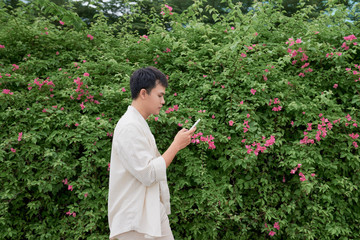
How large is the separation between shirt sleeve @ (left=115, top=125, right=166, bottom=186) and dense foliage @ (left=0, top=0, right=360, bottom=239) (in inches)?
53.9

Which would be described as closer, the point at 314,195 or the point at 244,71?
the point at 314,195

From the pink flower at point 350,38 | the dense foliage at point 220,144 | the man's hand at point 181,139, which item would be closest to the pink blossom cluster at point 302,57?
the dense foliage at point 220,144

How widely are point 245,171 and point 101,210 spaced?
1.60 metres

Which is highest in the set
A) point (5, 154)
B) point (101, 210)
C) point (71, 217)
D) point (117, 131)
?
point (117, 131)

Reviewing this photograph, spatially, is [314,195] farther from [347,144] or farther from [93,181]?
[93,181]

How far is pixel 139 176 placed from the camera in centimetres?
151

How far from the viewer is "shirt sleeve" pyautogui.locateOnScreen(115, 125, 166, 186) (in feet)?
4.93

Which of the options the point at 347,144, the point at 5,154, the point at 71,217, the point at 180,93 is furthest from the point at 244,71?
the point at 5,154

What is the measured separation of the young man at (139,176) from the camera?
152 centimetres

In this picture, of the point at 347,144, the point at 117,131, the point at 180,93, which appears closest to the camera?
the point at 117,131

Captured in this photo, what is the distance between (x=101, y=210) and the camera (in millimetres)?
2893

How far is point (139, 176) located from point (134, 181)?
0.10 metres

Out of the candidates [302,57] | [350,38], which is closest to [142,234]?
[302,57]

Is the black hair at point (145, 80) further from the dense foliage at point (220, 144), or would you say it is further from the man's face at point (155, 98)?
the dense foliage at point (220, 144)
